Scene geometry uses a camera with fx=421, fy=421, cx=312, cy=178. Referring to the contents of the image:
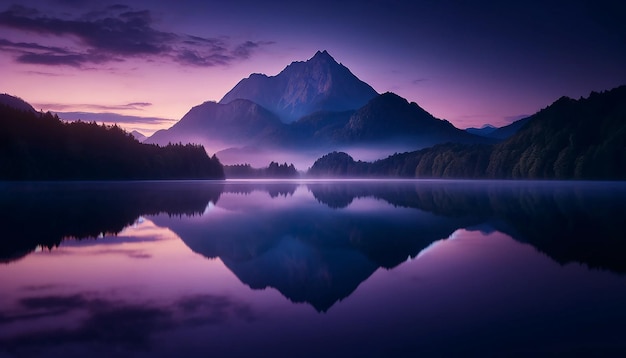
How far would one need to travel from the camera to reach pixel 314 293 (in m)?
13.4

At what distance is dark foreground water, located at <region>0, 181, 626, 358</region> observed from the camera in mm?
9172

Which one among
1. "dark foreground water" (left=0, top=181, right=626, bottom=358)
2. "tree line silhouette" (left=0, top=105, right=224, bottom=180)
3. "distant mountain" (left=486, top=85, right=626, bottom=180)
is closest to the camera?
"dark foreground water" (left=0, top=181, right=626, bottom=358)

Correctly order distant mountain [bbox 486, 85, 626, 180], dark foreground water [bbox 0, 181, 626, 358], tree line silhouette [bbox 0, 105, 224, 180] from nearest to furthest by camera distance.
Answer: dark foreground water [bbox 0, 181, 626, 358] < tree line silhouette [bbox 0, 105, 224, 180] < distant mountain [bbox 486, 85, 626, 180]

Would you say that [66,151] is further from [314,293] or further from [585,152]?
[585,152]

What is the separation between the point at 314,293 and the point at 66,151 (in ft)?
554

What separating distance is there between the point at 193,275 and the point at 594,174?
192 meters

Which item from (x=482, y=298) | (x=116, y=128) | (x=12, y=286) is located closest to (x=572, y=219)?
(x=482, y=298)

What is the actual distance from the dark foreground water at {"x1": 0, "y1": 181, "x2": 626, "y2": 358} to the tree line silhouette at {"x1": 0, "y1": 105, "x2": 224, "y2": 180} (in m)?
133

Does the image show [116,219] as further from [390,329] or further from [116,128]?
[116,128]

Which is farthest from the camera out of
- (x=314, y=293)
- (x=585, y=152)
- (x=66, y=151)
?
(x=585, y=152)

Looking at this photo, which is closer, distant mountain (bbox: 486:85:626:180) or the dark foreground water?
the dark foreground water

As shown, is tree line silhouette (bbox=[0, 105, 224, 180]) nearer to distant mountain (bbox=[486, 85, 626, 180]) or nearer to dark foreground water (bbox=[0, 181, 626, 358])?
Answer: dark foreground water (bbox=[0, 181, 626, 358])

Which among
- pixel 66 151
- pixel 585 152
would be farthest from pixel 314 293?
pixel 585 152

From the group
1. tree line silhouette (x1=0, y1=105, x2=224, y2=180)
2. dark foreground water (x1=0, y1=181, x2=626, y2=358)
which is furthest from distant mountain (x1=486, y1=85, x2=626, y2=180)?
tree line silhouette (x1=0, y1=105, x2=224, y2=180)
